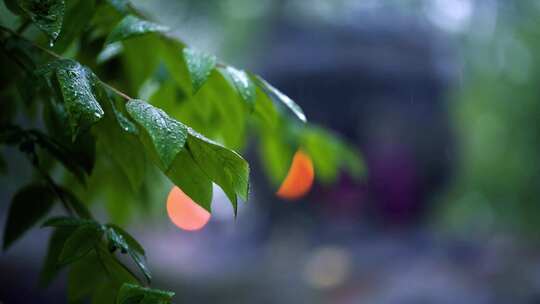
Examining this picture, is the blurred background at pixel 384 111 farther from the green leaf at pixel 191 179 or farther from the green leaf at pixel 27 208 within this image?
the green leaf at pixel 191 179

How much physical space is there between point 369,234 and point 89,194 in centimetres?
642

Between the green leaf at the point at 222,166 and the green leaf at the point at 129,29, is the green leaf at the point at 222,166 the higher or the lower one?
the lower one

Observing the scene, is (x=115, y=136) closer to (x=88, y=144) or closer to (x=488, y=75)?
(x=88, y=144)

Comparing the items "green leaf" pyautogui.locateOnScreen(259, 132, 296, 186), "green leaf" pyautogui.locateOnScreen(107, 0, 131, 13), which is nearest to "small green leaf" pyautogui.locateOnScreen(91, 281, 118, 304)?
"green leaf" pyautogui.locateOnScreen(107, 0, 131, 13)

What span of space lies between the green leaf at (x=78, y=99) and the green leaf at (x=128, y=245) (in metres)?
0.12

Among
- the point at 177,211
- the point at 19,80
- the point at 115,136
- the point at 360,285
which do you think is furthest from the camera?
the point at 177,211

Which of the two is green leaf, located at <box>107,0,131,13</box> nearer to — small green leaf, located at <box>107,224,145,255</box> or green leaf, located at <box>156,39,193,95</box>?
green leaf, located at <box>156,39,193,95</box>

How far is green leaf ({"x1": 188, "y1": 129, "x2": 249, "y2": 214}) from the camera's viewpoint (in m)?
0.60

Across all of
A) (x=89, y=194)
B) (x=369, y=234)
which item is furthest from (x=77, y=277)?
(x=369, y=234)

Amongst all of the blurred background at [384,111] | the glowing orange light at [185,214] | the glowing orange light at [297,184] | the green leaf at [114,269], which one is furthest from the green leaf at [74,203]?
the glowing orange light at [185,214]

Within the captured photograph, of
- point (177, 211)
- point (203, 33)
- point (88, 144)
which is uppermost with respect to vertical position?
point (203, 33)

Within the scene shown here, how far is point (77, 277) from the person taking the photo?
786 mm

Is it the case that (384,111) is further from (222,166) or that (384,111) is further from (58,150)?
(222,166)

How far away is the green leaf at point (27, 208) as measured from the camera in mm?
848
